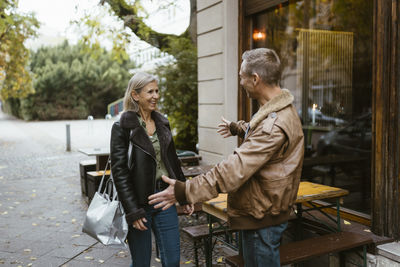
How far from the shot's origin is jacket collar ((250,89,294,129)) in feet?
7.16

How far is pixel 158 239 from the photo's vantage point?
2998 mm

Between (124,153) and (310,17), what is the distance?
5436mm

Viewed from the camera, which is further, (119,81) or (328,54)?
(119,81)

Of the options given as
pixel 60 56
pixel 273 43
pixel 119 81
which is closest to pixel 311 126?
pixel 273 43

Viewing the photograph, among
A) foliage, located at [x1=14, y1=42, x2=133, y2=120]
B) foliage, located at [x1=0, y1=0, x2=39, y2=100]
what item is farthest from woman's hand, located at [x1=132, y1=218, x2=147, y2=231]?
foliage, located at [x1=14, y1=42, x2=133, y2=120]

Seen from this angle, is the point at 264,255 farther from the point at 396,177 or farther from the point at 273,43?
the point at 273,43

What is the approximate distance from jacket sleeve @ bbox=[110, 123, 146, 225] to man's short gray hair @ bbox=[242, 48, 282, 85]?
1118 millimetres

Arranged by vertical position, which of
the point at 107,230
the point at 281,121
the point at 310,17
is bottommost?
the point at 107,230

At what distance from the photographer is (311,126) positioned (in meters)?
7.47

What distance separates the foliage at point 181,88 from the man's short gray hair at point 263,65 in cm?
766

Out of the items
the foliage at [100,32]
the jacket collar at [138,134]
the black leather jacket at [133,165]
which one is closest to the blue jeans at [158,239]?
the black leather jacket at [133,165]

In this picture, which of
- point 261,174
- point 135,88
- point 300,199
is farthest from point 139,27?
point 261,174

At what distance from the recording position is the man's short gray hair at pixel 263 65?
2.19m

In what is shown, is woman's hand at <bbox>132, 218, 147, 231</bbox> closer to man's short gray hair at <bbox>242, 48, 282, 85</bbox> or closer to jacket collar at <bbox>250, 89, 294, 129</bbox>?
jacket collar at <bbox>250, 89, 294, 129</bbox>
